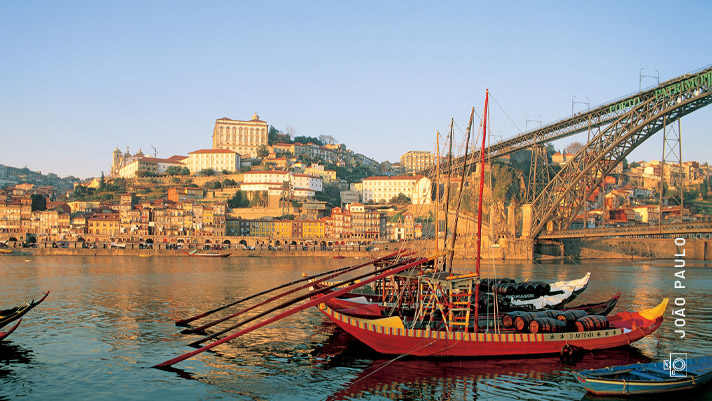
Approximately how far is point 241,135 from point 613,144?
82688 millimetres

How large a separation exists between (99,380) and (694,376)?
12354mm

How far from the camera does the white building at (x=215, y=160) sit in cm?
10050

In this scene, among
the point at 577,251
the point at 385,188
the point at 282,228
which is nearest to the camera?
the point at 577,251

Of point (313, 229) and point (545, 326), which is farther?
point (313, 229)

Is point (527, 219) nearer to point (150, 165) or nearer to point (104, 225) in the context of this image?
point (104, 225)

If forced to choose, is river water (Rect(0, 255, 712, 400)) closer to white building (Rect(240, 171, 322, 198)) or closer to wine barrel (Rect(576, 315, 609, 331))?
wine barrel (Rect(576, 315, 609, 331))

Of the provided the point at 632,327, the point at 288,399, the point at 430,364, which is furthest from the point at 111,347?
the point at 632,327

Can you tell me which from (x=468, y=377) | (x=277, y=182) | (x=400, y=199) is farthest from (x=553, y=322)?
(x=400, y=199)

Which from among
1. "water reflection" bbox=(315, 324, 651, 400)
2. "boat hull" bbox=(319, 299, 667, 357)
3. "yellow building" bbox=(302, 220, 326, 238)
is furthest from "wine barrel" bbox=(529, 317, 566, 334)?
"yellow building" bbox=(302, 220, 326, 238)

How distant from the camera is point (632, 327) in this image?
15.3 metres

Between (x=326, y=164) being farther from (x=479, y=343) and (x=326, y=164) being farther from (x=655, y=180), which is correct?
(x=479, y=343)

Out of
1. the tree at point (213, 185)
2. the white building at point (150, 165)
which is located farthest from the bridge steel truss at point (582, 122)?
the white building at point (150, 165)

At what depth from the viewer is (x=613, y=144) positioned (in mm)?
39438

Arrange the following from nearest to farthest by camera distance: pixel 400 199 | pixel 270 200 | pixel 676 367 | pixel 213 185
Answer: pixel 676 367 → pixel 270 200 → pixel 400 199 → pixel 213 185
